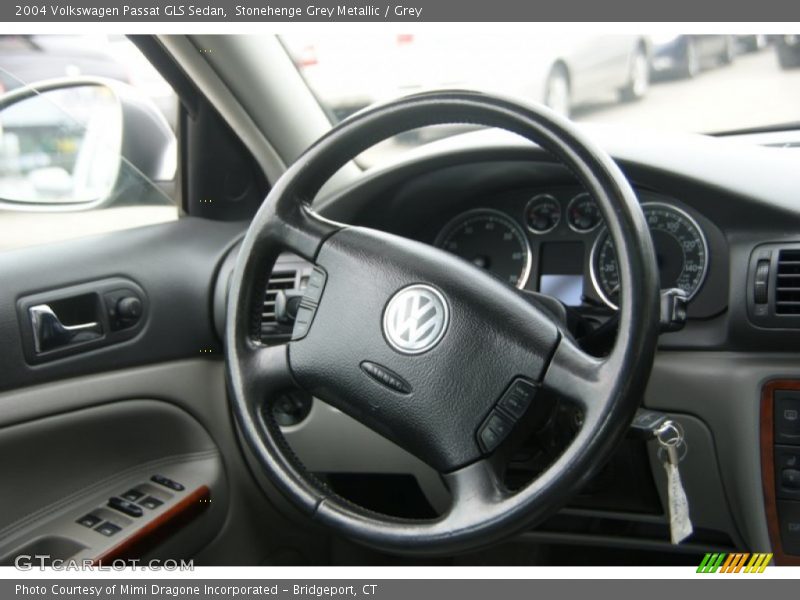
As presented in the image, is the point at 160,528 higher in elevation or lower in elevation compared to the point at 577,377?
lower

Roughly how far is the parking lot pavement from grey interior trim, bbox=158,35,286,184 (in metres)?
0.68

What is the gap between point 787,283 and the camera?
134 cm

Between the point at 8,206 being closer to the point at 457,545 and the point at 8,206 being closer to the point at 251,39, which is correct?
the point at 251,39

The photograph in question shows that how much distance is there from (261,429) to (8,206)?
2.76 feet

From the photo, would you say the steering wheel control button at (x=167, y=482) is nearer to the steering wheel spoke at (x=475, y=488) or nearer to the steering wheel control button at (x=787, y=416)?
the steering wheel spoke at (x=475, y=488)

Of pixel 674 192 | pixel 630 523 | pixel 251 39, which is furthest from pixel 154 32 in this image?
pixel 630 523

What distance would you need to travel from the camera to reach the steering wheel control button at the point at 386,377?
45.6 inches

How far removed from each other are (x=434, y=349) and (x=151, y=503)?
2.54ft

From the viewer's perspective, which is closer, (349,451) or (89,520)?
(89,520)

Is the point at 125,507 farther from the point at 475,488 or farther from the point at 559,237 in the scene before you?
the point at 559,237

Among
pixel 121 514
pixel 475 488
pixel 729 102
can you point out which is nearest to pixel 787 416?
pixel 475 488

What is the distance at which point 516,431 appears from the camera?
112 centimetres

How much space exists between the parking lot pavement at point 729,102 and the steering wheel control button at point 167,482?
1114 millimetres

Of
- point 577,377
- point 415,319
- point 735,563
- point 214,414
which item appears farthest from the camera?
point 214,414
